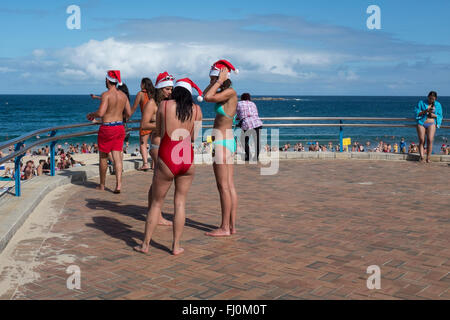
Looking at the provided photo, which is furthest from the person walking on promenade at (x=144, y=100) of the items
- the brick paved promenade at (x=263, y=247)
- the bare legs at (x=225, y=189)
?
the bare legs at (x=225, y=189)

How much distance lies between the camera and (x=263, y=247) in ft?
17.7

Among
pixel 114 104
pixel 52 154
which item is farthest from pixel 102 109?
pixel 52 154

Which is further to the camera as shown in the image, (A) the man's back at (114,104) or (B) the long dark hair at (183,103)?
(A) the man's back at (114,104)

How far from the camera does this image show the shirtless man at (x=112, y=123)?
8.01 metres

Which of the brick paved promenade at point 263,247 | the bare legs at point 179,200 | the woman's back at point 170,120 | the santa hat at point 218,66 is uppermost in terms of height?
the santa hat at point 218,66

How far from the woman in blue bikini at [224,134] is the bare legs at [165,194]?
72 centimetres

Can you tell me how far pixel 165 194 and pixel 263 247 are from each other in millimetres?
1222

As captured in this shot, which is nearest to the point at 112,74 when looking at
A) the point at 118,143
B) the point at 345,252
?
the point at 118,143

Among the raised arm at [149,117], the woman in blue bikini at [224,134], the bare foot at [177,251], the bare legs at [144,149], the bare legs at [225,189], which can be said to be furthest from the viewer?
the bare legs at [144,149]

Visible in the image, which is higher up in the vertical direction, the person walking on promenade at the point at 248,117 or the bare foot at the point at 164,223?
the person walking on promenade at the point at 248,117

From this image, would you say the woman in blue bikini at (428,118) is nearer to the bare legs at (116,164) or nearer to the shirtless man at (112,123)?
the shirtless man at (112,123)

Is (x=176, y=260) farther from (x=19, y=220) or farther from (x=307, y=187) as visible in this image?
(x=307, y=187)

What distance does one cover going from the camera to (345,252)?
17.1ft

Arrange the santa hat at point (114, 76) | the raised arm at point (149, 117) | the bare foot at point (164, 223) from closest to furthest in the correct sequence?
the raised arm at point (149, 117), the bare foot at point (164, 223), the santa hat at point (114, 76)
